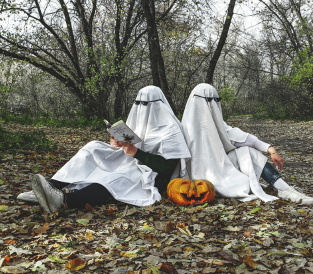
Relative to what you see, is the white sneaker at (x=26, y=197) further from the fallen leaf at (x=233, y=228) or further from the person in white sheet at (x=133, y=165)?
the fallen leaf at (x=233, y=228)

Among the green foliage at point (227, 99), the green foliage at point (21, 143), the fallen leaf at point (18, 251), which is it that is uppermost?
the green foliage at point (227, 99)

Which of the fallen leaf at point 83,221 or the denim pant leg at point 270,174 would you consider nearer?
the fallen leaf at point 83,221

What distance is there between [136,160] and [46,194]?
52.0 inches

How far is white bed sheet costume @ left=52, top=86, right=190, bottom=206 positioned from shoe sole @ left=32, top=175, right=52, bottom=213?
476 mm

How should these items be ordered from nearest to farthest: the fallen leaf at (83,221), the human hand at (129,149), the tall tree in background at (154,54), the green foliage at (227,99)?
the fallen leaf at (83,221), the human hand at (129,149), the tall tree in background at (154,54), the green foliage at (227,99)

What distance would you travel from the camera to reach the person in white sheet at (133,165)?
11.8ft

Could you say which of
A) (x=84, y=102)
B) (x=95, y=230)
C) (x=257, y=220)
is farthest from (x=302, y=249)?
(x=84, y=102)

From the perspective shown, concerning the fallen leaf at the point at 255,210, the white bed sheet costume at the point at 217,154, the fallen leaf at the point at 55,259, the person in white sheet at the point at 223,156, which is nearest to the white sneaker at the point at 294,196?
the person in white sheet at the point at 223,156

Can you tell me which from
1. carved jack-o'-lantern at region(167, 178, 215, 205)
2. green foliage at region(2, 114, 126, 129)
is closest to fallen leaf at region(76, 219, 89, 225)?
carved jack-o'-lantern at region(167, 178, 215, 205)

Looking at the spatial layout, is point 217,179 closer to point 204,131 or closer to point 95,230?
point 204,131

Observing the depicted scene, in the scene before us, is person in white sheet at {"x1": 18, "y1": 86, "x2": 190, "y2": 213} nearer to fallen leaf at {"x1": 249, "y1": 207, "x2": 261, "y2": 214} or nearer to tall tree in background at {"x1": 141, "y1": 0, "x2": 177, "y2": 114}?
fallen leaf at {"x1": 249, "y1": 207, "x2": 261, "y2": 214}

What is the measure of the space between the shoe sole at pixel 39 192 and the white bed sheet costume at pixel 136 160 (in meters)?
0.48

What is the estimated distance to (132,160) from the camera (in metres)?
4.12

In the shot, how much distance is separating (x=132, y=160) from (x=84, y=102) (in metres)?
10.5
